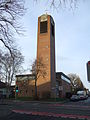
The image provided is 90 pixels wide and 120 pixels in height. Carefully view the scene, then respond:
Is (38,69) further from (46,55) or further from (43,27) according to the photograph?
(43,27)

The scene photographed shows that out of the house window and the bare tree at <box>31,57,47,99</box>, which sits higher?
the house window

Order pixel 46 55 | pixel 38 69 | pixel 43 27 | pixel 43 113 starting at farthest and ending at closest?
pixel 43 27 → pixel 46 55 → pixel 38 69 → pixel 43 113

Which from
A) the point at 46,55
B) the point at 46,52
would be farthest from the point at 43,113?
the point at 46,52

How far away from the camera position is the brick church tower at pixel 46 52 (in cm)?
4991

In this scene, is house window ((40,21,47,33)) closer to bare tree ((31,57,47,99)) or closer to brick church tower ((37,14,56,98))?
brick church tower ((37,14,56,98))

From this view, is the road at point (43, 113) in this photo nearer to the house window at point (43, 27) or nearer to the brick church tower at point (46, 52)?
the brick church tower at point (46, 52)

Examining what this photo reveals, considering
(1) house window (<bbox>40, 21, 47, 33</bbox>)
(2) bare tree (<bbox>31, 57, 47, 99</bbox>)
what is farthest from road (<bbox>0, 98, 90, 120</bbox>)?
(1) house window (<bbox>40, 21, 47, 33</bbox>)

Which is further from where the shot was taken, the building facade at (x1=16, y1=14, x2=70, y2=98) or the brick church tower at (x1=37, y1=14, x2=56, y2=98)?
the brick church tower at (x1=37, y1=14, x2=56, y2=98)

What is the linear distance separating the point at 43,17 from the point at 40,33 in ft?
16.5

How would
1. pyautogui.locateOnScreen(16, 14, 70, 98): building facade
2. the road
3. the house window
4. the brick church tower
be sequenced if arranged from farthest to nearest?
the house window, the brick church tower, pyautogui.locateOnScreen(16, 14, 70, 98): building facade, the road

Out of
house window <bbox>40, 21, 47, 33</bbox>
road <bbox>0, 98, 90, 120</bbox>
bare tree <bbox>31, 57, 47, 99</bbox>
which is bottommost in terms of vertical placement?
road <bbox>0, 98, 90, 120</bbox>

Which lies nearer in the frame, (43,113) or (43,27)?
(43,113)

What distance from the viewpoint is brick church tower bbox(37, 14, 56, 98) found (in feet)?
164

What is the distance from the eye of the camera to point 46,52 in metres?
50.7
